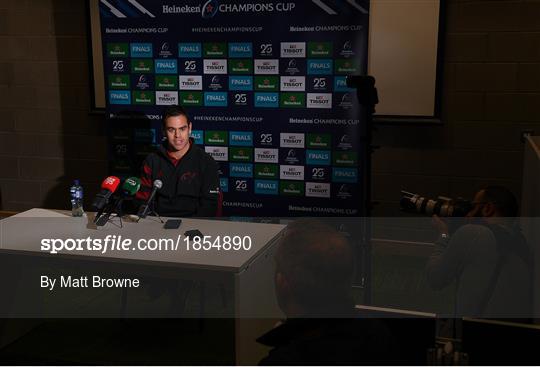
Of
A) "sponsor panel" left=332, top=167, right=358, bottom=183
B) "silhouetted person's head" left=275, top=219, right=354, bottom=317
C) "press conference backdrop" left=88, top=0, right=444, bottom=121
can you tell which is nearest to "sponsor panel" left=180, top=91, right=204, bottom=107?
"sponsor panel" left=332, top=167, right=358, bottom=183

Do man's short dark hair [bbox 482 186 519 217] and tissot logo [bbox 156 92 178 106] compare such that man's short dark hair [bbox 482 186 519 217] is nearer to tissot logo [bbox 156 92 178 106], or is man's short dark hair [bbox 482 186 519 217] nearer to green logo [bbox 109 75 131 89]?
tissot logo [bbox 156 92 178 106]

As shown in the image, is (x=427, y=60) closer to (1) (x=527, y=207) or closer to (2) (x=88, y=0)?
(1) (x=527, y=207)

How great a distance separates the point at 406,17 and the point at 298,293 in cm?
299

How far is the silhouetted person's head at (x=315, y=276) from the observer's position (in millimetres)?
1457

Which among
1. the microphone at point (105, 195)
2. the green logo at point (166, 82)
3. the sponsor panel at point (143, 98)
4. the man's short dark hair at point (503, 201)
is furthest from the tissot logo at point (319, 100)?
the man's short dark hair at point (503, 201)

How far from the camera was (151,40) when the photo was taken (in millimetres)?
4020

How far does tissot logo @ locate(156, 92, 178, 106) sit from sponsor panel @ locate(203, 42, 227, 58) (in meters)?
0.36

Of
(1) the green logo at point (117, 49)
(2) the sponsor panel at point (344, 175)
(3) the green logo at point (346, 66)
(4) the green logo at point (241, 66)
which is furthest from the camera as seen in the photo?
(1) the green logo at point (117, 49)

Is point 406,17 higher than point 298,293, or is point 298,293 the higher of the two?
point 406,17

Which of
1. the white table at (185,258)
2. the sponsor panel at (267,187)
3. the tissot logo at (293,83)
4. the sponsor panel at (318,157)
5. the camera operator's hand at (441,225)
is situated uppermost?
the tissot logo at (293,83)

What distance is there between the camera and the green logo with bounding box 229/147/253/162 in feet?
13.1

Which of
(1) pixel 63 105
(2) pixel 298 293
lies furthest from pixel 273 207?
(2) pixel 298 293

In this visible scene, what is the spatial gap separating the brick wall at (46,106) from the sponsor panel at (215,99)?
118cm

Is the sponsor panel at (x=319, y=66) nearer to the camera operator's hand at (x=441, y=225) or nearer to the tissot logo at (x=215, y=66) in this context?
the tissot logo at (x=215, y=66)
